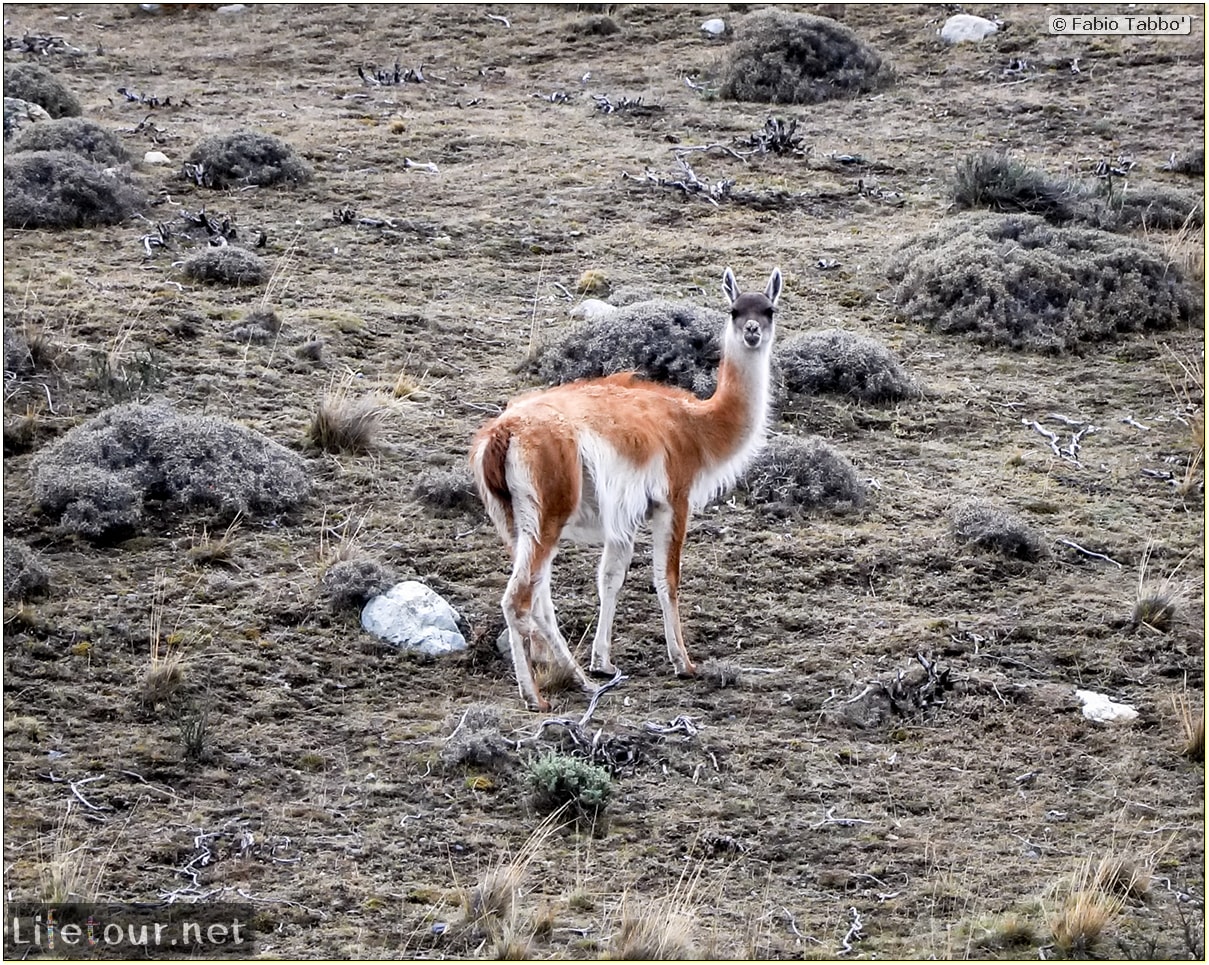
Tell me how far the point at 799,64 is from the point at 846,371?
7557mm

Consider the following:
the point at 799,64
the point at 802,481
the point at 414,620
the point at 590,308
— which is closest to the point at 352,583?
the point at 414,620

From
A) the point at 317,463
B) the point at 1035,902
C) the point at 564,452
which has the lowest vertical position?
the point at 1035,902

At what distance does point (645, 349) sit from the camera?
9.84m

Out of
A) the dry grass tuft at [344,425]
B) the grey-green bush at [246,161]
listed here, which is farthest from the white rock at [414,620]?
the grey-green bush at [246,161]

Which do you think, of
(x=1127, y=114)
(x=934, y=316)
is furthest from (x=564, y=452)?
(x=1127, y=114)

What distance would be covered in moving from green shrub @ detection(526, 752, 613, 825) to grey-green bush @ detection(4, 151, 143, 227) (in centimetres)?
801

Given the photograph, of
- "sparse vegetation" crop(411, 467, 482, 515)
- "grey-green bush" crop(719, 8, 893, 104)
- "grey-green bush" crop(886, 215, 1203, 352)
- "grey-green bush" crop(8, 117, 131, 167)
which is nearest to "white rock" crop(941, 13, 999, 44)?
"grey-green bush" crop(719, 8, 893, 104)

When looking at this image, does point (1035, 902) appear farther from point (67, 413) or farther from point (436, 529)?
point (67, 413)

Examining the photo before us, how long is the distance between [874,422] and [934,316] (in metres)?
1.83

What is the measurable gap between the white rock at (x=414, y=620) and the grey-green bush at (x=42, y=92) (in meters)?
9.54

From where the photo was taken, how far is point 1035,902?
17.0ft

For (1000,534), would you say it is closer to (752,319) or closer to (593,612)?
(752,319)

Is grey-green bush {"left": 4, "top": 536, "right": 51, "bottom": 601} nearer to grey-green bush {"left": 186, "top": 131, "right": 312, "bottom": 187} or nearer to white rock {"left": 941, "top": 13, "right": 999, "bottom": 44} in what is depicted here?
grey-green bush {"left": 186, "top": 131, "right": 312, "bottom": 187}

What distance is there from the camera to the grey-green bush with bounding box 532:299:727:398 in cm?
980
